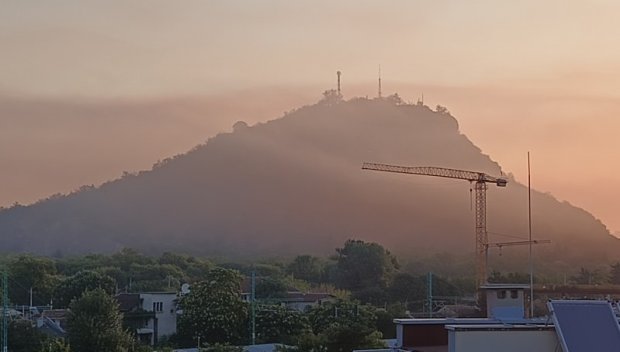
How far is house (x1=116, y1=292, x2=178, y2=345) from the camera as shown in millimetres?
44969

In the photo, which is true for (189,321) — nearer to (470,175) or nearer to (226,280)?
(226,280)

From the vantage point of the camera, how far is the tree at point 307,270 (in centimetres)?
9288

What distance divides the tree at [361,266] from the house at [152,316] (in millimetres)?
34776

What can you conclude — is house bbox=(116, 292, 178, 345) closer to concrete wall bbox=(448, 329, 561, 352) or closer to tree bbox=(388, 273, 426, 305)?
tree bbox=(388, 273, 426, 305)

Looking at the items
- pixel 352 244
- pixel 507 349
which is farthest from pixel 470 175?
pixel 507 349

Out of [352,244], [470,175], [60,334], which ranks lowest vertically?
[60,334]

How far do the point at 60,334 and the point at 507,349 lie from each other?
1267 inches

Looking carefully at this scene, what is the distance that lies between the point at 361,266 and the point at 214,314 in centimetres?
4179

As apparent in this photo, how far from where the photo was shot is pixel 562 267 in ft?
412

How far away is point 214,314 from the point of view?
4194cm

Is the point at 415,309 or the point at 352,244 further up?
the point at 352,244

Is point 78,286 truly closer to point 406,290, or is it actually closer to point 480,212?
point 406,290

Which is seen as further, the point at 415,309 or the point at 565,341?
the point at 415,309

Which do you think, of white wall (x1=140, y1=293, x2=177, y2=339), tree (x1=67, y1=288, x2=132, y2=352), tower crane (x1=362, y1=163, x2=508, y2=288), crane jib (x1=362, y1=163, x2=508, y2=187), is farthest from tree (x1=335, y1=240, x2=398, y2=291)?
tree (x1=67, y1=288, x2=132, y2=352)
